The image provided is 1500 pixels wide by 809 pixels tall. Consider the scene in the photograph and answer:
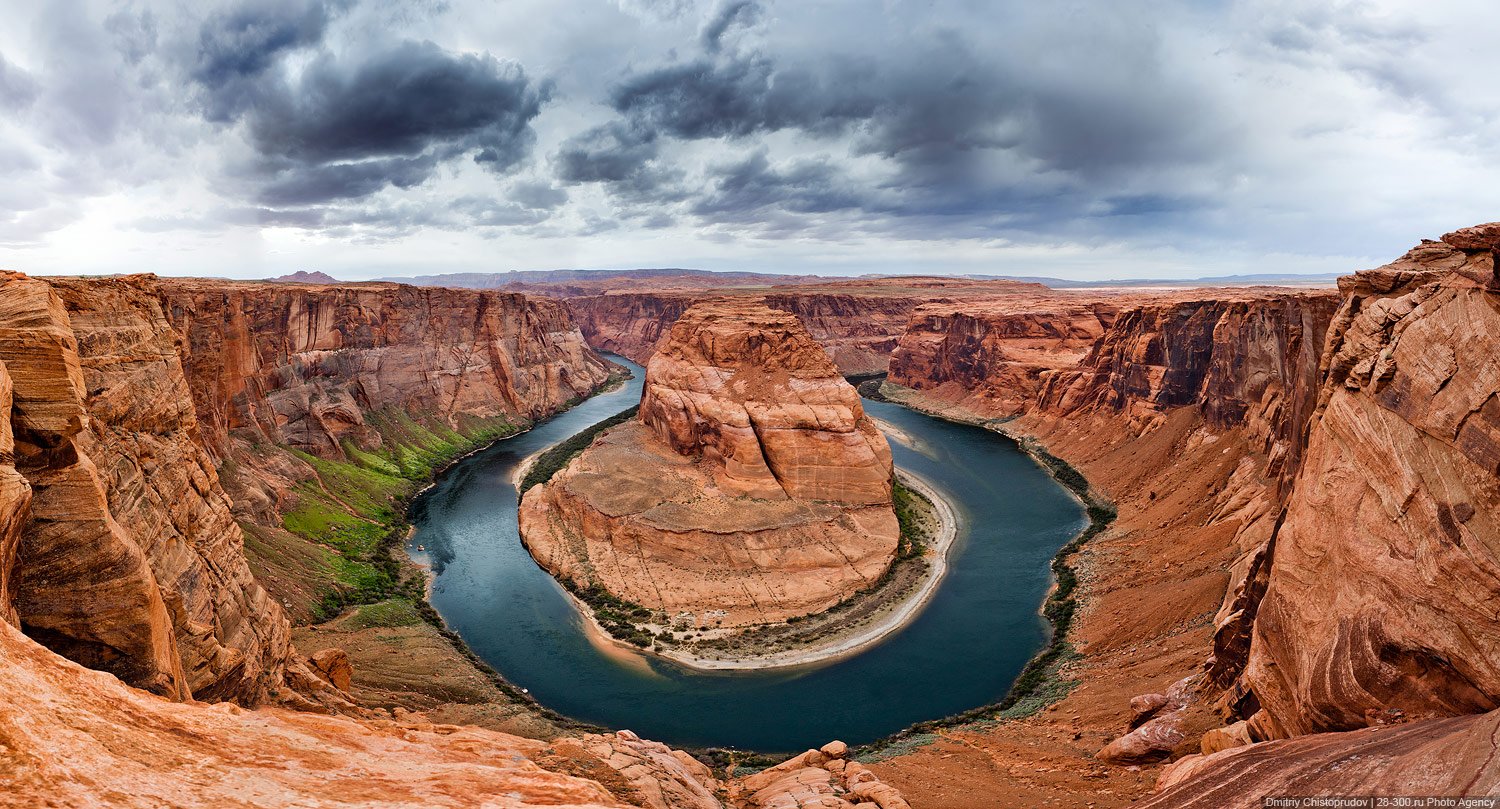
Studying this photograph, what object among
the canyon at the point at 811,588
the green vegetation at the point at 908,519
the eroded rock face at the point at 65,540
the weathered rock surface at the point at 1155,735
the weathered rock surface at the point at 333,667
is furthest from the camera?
the green vegetation at the point at 908,519

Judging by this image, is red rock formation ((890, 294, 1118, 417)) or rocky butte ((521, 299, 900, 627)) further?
red rock formation ((890, 294, 1118, 417))

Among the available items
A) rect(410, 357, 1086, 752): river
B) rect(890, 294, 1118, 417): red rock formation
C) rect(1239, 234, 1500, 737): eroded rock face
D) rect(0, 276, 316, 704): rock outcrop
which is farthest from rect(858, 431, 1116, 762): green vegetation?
rect(890, 294, 1118, 417): red rock formation

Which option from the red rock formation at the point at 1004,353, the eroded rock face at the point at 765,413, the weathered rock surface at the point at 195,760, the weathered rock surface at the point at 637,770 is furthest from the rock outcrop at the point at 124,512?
the red rock formation at the point at 1004,353

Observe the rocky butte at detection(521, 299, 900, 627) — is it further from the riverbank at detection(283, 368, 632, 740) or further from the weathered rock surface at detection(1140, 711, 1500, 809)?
the weathered rock surface at detection(1140, 711, 1500, 809)

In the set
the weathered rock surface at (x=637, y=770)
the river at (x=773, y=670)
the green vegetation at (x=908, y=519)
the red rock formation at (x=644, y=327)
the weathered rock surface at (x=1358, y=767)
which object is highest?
the red rock formation at (x=644, y=327)

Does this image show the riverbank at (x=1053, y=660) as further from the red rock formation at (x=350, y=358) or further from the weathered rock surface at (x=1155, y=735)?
the red rock formation at (x=350, y=358)

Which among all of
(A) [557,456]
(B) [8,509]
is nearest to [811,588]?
(B) [8,509]

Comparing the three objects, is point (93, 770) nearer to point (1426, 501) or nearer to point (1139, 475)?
point (1426, 501)
